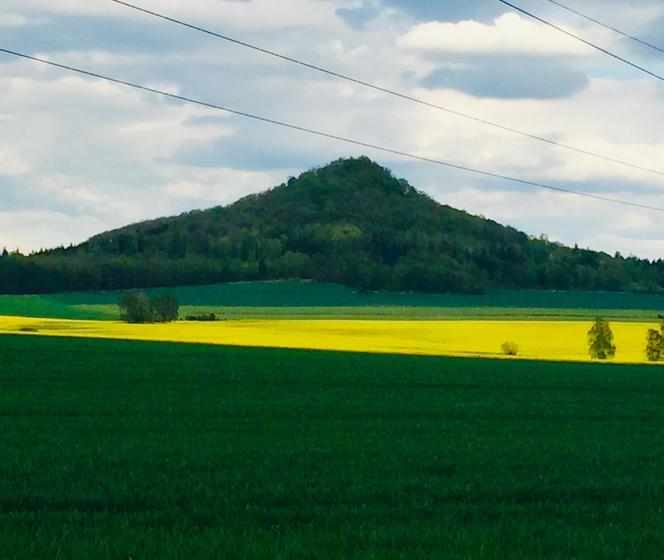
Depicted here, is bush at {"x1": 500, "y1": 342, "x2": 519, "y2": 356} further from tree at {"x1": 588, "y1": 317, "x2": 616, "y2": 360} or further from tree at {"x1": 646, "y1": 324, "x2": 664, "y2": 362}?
tree at {"x1": 646, "y1": 324, "x2": 664, "y2": 362}

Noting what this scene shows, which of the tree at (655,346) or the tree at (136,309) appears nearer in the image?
the tree at (655,346)

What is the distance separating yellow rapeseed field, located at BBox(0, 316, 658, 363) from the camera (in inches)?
3103

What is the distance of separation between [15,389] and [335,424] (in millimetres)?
12906

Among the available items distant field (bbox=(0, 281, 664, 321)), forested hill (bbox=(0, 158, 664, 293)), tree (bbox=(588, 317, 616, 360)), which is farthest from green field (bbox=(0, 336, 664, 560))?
forested hill (bbox=(0, 158, 664, 293))

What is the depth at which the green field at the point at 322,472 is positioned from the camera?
12.7m


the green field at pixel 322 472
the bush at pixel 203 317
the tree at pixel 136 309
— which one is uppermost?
the tree at pixel 136 309

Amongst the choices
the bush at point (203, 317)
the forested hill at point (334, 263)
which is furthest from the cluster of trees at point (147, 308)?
the forested hill at point (334, 263)

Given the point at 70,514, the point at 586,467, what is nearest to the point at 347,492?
the point at 70,514

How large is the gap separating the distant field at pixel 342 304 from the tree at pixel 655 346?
3691cm

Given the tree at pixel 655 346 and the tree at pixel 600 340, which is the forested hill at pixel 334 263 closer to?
the tree at pixel 600 340

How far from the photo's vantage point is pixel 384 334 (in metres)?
95.2

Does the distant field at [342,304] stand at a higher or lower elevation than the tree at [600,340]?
higher

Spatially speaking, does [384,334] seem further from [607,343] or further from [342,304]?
[342,304]

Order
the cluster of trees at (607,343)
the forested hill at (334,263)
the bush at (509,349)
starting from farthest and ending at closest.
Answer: the forested hill at (334,263) → the cluster of trees at (607,343) → the bush at (509,349)
